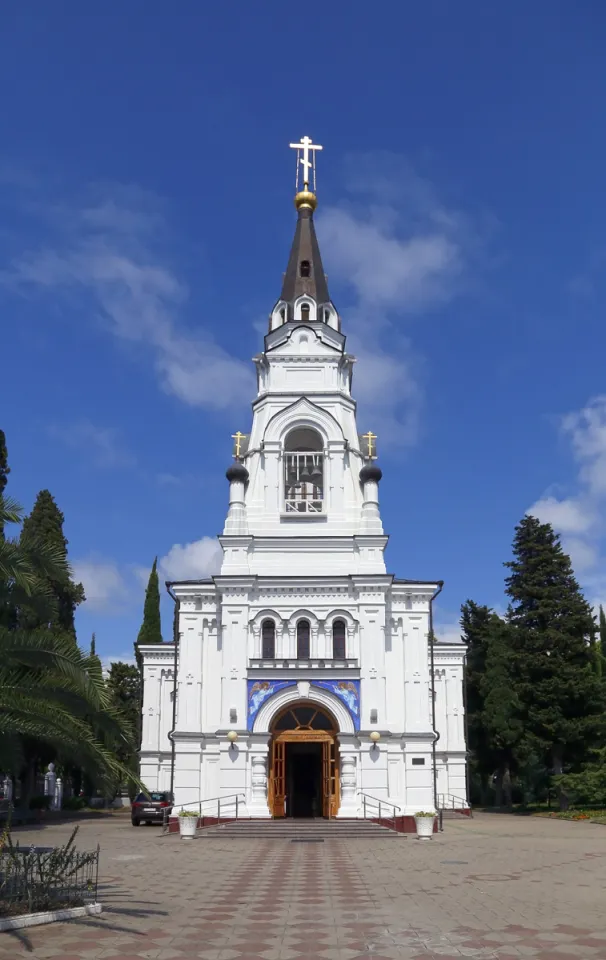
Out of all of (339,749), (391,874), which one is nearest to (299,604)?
(339,749)

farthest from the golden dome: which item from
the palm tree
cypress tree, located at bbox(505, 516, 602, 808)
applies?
the palm tree

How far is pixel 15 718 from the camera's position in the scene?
1217 cm

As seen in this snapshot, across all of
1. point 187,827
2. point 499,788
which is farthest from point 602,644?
point 187,827

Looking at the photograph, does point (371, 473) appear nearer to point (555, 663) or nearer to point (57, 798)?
point (555, 663)

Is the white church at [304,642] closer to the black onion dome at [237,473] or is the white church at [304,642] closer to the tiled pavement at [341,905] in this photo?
the black onion dome at [237,473]

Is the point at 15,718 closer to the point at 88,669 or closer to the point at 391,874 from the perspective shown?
the point at 88,669

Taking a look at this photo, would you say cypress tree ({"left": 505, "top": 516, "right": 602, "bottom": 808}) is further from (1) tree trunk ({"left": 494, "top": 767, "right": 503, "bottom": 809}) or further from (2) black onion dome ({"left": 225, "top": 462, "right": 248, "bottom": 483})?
(2) black onion dome ({"left": 225, "top": 462, "right": 248, "bottom": 483})

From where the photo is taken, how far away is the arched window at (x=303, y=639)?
34000 millimetres

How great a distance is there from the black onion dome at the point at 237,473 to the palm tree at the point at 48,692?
73.2 feet

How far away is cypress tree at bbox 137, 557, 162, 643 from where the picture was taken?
57719 millimetres

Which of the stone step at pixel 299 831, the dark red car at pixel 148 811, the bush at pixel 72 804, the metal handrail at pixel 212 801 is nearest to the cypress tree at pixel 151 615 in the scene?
the bush at pixel 72 804

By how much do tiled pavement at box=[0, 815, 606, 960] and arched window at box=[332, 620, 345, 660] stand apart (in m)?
9.62

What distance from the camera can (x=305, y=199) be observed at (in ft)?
139

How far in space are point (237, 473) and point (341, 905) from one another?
A: 23653 mm
